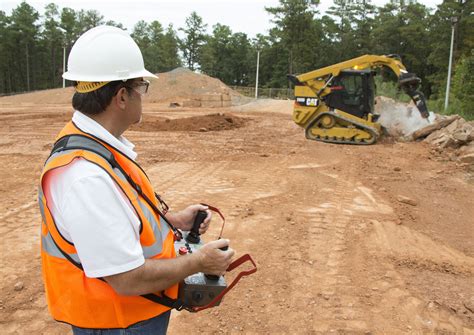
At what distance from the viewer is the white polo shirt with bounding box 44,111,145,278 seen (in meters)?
1.38

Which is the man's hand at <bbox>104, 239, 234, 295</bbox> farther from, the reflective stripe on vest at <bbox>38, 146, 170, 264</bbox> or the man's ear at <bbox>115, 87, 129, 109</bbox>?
the man's ear at <bbox>115, 87, 129, 109</bbox>

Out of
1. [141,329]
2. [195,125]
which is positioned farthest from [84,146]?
[195,125]

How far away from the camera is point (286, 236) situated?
5453mm

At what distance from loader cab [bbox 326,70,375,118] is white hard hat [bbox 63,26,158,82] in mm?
11976

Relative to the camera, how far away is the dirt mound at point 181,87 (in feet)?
122

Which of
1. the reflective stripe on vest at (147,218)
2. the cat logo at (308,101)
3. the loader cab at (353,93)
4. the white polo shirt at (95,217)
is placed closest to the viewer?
the white polo shirt at (95,217)

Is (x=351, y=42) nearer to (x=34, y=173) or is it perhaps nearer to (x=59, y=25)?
(x=59, y=25)

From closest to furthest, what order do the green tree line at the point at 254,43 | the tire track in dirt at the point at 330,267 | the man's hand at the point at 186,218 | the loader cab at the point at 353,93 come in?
the man's hand at the point at 186,218, the tire track in dirt at the point at 330,267, the loader cab at the point at 353,93, the green tree line at the point at 254,43

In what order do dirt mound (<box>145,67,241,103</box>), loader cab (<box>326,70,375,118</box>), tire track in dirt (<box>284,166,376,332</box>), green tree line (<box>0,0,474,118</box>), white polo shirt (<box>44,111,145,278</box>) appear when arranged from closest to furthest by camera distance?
white polo shirt (<box>44,111,145,278</box>) → tire track in dirt (<box>284,166,376,332</box>) → loader cab (<box>326,70,375,118</box>) → dirt mound (<box>145,67,241,103</box>) → green tree line (<box>0,0,474,118</box>)

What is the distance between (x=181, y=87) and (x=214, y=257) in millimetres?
38704

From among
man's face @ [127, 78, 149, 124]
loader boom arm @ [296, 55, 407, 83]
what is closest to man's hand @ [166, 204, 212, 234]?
man's face @ [127, 78, 149, 124]

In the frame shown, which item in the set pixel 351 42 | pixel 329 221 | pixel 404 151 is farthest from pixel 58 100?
pixel 351 42

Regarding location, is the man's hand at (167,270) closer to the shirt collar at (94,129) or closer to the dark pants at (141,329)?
the dark pants at (141,329)

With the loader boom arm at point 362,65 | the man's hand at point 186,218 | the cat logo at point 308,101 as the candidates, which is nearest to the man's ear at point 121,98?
the man's hand at point 186,218
